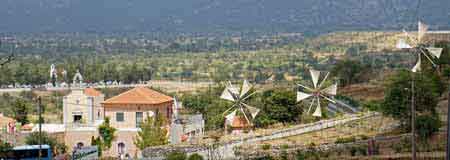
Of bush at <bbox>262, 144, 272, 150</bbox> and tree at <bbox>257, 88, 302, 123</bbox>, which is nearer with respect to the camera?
bush at <bbox>262, 144, 272, 150</bbox>

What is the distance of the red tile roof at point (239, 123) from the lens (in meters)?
21.8

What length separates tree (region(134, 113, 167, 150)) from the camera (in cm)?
2095

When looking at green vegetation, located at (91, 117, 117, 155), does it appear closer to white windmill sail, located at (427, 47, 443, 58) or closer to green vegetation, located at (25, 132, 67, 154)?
green vegetation, located at (25, 132, 67, 154)

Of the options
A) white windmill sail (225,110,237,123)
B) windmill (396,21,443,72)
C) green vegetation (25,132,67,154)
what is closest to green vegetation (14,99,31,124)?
green vegetation (25,132,67,154)

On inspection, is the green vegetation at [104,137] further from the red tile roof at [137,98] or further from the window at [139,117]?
the red tile roof at [137,98]

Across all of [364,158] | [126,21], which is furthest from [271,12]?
[364,158]

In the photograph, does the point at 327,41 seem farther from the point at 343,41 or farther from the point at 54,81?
the point at 54,81

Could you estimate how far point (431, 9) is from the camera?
190 ft

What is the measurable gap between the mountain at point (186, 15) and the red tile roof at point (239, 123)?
69616 mm

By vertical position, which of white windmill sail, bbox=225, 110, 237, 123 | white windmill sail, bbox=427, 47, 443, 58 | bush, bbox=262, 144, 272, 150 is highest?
white windmill sail, bbox=427, 47, 443, 58

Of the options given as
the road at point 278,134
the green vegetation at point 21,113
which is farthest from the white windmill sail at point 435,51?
the green vegetation at point 21,113

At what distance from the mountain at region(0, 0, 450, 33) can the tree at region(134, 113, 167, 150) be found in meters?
70.1

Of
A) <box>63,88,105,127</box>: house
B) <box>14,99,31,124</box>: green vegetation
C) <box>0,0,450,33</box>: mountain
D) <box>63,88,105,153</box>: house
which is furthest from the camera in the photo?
<box>0,0,450,33</box>: mountain

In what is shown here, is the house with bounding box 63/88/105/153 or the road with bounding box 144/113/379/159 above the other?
the house with bounding box 63/88/105/153
